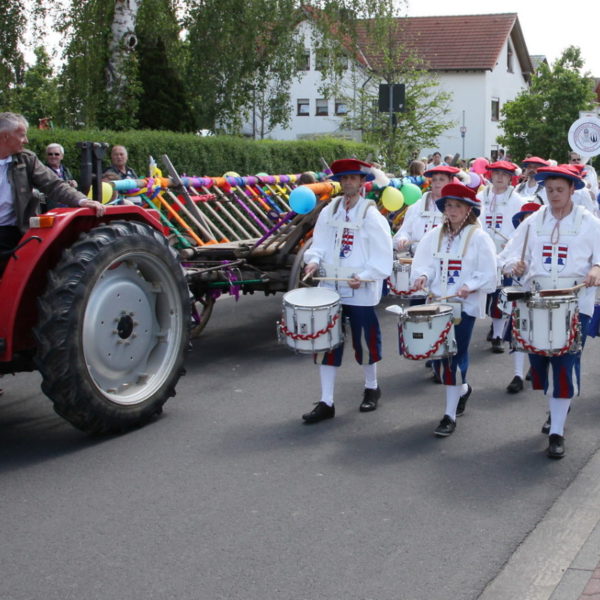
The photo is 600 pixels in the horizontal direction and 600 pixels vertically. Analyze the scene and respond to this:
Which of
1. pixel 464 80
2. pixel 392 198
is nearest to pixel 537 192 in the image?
pixel 392 198

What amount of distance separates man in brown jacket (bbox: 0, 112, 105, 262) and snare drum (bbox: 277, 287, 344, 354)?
148 cm

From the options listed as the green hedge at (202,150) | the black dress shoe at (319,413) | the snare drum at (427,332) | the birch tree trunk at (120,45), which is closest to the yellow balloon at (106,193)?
the black dress shoe at (319,413)

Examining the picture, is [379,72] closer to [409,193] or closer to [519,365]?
[409,193]

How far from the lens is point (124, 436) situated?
20.1ft

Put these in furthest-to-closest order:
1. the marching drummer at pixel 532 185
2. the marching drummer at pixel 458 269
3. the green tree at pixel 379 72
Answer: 1. the green tree at pixel 379 72
2. the marching drummer at pixel 532 185
3. the marching drummer at pixel 458 269

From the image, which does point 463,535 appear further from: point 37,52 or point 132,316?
point 37,52

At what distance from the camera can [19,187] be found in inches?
228

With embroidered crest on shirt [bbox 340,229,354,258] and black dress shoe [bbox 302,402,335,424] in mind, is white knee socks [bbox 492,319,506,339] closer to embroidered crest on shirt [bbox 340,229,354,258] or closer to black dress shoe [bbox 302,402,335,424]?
embroidered crest on shirt [bbox 340,229,354,258]

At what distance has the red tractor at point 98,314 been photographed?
552cm

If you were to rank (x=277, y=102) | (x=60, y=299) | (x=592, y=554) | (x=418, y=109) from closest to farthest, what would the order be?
1. (x=592, y=554)
2. (x=60, y=299)
3. (x=277, y=102)
4. (x=418, y=109)

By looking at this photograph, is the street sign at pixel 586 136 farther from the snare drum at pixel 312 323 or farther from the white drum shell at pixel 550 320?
the white drum shell at pixel 550 320

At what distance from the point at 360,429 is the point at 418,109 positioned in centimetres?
3326

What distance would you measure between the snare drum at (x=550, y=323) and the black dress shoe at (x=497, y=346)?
132 inches

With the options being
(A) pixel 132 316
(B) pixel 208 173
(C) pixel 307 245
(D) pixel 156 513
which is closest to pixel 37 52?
(B) pixel 208 173
